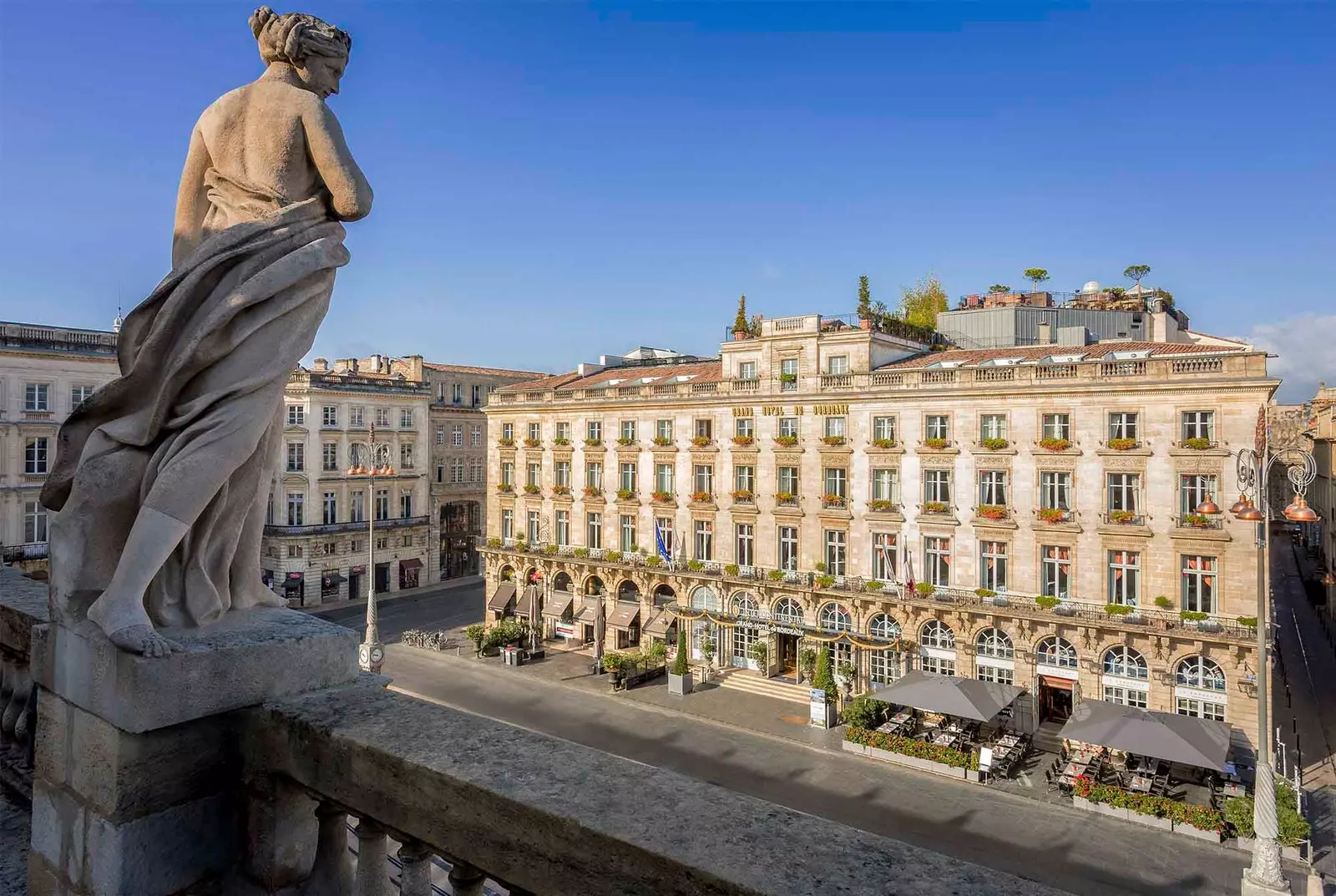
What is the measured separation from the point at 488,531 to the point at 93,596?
159 feet

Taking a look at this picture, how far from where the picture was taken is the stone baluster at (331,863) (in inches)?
140

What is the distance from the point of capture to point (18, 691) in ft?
18.0

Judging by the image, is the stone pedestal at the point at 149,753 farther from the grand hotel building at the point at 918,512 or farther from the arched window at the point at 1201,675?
the arched window at the point at 1201,675

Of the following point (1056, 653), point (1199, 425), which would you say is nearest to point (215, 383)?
point (1199, 425)

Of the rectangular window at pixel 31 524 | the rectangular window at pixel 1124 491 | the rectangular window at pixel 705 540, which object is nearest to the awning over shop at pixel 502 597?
the rectangular window at pixel 705 540

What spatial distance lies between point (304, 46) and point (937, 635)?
3533cm

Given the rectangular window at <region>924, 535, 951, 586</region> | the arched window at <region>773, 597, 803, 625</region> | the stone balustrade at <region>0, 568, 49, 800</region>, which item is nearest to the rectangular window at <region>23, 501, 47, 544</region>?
the arched window at <region>773, 597, 803, 625</region>

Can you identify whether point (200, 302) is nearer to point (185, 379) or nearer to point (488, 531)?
point (185, 379)

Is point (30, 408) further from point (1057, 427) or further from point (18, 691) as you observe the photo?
point (1057, 427)

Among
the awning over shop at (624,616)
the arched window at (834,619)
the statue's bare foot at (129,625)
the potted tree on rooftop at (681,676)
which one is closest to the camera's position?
the statue's bare foot at (129,625)

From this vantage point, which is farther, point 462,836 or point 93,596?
point 93,596

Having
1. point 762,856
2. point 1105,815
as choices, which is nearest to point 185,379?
point 762,856

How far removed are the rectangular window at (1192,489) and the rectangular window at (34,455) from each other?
53.5 metres

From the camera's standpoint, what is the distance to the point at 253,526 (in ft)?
13.9
